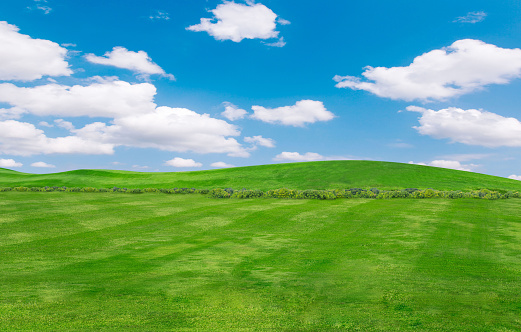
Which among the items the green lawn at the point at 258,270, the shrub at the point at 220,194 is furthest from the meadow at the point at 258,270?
the shrub at the point at 220,194

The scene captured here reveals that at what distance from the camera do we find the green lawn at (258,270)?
935 centimetres

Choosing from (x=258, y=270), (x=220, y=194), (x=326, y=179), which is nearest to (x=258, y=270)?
(x=258, y=270)

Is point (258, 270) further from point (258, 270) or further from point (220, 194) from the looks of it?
point (220, 194)

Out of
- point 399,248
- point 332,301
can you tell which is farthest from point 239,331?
point 399,248

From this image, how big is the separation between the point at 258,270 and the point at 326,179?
57.0m

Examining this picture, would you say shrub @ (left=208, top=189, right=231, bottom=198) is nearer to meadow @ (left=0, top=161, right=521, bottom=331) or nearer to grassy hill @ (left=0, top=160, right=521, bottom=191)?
meadow @ (left=0, top=161, right=521, bottom=331)

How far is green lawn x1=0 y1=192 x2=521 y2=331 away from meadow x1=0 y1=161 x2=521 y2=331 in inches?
2.2

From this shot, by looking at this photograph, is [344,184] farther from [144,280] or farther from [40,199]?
[144,280]

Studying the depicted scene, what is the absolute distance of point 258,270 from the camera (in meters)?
13.9

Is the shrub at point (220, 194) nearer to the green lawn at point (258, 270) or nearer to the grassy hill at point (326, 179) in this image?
the green lawn at point (258, 270)

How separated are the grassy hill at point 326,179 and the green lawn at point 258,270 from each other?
37509 mm

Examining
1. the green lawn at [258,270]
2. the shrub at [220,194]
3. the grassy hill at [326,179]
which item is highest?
the grassy hill at [326,179]

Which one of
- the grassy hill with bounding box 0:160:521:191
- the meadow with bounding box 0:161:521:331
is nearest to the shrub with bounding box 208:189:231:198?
the meadow with bounding box 0:161:521:331

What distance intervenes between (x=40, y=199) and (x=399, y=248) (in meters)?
29.7
